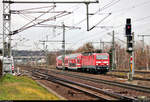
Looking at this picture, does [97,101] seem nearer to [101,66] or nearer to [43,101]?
[43,101]

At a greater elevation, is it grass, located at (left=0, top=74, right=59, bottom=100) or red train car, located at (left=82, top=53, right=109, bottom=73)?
red train car, located at (left=82, top=53, right=109, bottom=73)

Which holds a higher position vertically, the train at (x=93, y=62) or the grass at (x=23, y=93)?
the train at (x=93, y=62)

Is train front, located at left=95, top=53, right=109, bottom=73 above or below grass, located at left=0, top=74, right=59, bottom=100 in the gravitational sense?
above

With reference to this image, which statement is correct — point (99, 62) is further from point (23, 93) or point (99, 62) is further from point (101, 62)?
point (23, 93)

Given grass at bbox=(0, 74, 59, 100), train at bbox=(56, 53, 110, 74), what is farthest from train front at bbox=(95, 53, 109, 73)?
grass at bbox=(0, 74, 59, 100)

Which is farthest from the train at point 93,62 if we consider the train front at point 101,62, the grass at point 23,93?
the grass at point 23,93

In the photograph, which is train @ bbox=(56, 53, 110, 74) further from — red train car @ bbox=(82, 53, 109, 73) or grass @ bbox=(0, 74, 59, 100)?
grass @ bbox=(0, 74, 59, 100)

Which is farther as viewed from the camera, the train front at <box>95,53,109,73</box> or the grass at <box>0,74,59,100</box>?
the train front at <box>95,53,109,73</box>

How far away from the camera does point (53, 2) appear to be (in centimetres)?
1859

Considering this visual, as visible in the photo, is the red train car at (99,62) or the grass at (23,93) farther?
the red train car at (99,62)

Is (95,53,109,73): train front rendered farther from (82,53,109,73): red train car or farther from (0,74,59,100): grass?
(0,74,59,100): grass

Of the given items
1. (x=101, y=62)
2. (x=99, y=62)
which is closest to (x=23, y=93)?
(x=99, y=62)

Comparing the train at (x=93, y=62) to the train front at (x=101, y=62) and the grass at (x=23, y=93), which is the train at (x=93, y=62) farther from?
the grass at (x=23, y=93)

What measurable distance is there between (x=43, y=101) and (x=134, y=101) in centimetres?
393
